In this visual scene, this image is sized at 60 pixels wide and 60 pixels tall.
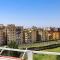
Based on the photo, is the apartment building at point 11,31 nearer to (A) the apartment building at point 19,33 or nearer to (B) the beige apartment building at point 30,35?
(A) the apartment building at point 19,33

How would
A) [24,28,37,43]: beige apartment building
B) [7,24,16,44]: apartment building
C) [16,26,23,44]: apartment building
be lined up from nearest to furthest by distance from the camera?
[7,24,16,44]: apartment building, [16,26,23,44]: apartment building, [24,28,37,43]: beige apartment building

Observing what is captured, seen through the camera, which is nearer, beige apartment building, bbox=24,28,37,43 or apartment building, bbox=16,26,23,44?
apartment building, bbox=16,26,23,44

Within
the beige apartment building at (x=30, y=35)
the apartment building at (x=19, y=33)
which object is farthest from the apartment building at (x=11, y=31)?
the beige apartment building at (x=30, y=35)

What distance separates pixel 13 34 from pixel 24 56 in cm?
1261

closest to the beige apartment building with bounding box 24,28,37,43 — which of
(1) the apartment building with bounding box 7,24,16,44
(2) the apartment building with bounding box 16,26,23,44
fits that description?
(2) the apartment building with bounding box 16,26,23,44

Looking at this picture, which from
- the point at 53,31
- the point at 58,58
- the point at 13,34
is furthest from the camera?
the point at 53,31

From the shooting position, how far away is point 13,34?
13289mm

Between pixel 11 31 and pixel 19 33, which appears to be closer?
pixel 11 31

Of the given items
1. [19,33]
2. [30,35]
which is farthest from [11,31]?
[30,35]

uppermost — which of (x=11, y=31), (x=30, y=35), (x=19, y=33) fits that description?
(x=11, y=31)

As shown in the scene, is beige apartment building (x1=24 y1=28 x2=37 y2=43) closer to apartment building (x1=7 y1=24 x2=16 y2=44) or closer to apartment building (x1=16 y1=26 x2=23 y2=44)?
apartment building (x1=16 y1=26 x2=23 y2=44)

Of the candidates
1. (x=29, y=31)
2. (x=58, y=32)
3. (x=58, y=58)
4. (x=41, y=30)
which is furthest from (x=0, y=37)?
(x=58, y=58)

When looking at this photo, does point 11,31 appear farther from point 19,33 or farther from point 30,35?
point 30,35

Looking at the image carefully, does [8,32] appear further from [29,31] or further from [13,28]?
[29,31]
